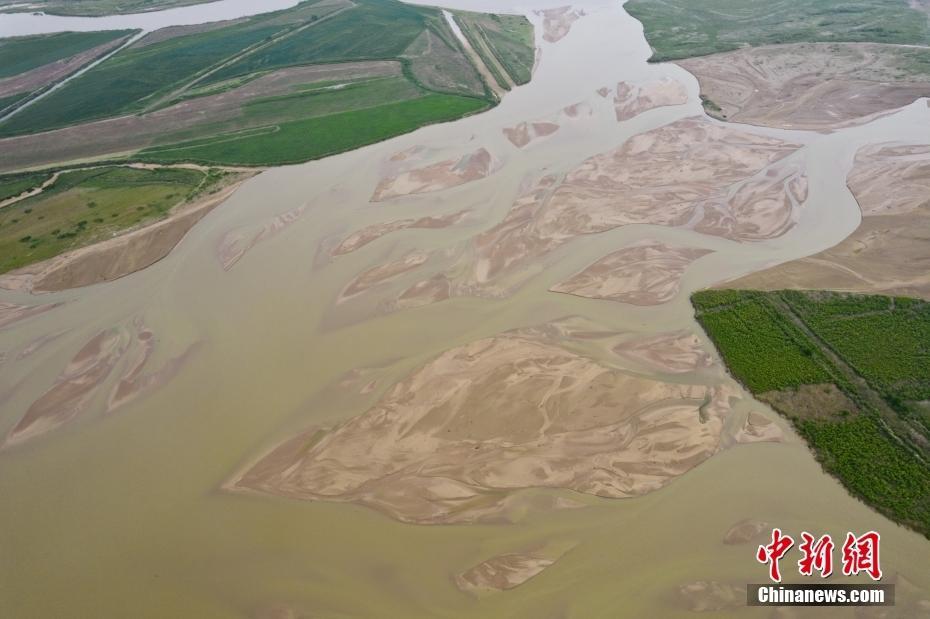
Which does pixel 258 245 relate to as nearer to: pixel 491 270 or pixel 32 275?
pixel 32 275

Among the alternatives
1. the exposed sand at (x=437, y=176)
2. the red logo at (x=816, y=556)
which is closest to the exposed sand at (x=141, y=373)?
the exposed sand at (x=437, y=176)

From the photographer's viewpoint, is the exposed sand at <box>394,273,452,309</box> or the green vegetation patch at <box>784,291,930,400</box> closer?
the green vegetation patch at <box>784,291,930,400</box>

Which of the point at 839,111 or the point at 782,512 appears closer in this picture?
the point at 782,512

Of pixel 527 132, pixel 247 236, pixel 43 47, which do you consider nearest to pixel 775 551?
pixel 247 236

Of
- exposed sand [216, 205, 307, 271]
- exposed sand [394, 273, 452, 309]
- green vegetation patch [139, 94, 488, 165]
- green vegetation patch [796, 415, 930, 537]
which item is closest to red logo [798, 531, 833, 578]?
green vegetation patch [796, 415, 930, 537]

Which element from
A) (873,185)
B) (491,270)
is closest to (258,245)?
(491,270)

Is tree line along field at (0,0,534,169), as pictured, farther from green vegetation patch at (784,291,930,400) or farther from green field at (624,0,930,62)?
green vegetation patch at (784,291,930,400)
